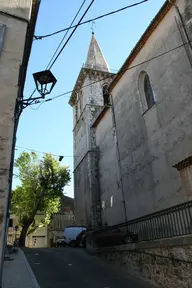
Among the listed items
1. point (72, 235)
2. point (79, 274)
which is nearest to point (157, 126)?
point (79, 274)

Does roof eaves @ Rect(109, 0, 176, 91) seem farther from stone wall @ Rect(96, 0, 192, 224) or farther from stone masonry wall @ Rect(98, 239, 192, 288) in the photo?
stone masonry wall @ Rect(98, 239, 192, 288)

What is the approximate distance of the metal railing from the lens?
7.41 meters

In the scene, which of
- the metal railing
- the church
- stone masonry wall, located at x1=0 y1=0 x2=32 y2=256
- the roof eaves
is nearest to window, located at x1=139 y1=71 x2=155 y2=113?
the church

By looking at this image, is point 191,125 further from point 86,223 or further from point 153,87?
point 86,223

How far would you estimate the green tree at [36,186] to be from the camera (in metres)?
25.0

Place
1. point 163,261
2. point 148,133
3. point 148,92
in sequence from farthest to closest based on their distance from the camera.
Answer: point 148,92 → point 148,133 → point 163,261

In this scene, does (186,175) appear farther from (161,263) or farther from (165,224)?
(161,263)

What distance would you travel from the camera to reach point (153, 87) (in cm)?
1347

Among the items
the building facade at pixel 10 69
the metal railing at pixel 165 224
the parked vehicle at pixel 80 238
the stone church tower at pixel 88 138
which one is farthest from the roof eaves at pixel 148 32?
the parked vehicle at pixel 80 238

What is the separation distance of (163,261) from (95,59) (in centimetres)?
2857

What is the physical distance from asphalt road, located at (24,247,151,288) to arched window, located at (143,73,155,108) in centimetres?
885

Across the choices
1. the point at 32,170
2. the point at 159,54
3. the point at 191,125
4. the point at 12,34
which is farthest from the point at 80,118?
the point at 12,34

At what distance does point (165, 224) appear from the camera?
8.33 meters

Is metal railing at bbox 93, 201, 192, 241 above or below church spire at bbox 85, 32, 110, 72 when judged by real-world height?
below
